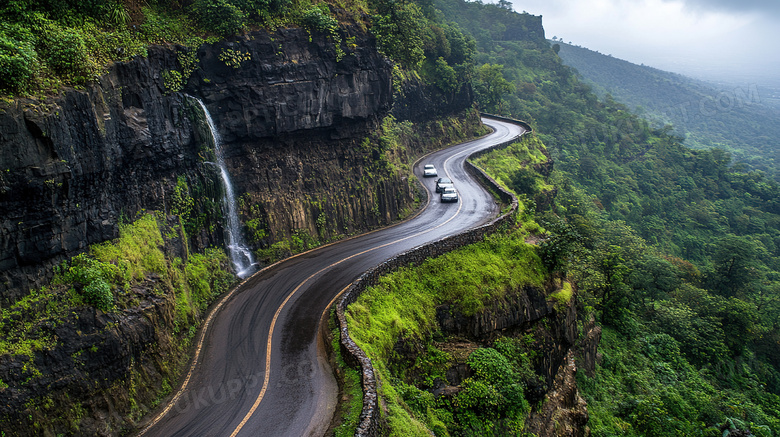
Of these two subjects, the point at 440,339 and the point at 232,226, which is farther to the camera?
the point at 232,226

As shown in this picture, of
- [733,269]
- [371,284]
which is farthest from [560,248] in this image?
[733,269]

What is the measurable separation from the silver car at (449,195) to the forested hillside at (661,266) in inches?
302

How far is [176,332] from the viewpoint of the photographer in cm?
1841

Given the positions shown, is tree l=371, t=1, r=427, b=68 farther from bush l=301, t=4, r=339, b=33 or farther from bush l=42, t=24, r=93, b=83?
bush l=42, t=24, r=93, b=83

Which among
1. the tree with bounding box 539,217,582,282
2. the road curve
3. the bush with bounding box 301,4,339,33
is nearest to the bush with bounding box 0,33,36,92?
the road curve

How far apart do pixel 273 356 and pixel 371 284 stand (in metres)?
6.19

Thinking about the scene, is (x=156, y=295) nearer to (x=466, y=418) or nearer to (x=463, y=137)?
(x=466, y=418)

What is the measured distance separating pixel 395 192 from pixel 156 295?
71.4ft

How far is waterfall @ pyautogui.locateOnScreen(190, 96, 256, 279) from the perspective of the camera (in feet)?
83.4

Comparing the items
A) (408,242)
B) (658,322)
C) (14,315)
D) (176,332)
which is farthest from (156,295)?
(658,322)

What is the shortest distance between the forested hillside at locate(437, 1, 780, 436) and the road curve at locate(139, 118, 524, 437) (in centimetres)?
1492

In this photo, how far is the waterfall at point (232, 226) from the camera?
1001 inches

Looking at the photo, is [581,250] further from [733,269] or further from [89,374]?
[733,269]

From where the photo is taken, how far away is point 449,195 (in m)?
39.6
